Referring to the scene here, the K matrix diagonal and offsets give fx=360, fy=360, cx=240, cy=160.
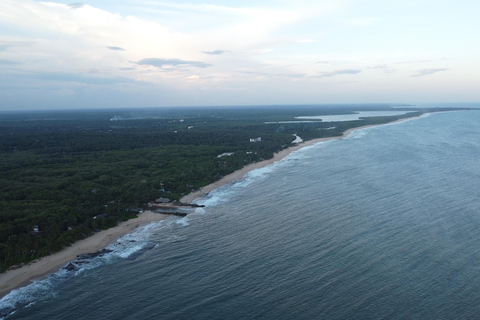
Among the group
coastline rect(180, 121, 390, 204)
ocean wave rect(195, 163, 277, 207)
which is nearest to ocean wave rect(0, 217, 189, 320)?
ocean wave rect(195, 163, 277, 207)

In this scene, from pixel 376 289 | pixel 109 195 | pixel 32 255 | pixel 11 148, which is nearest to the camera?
pixel 376 289

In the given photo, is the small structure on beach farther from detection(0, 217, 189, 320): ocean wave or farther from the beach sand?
detection(0, 217, 189, 320): ocean wave

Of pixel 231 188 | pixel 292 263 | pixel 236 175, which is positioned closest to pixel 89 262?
pixel 292 263

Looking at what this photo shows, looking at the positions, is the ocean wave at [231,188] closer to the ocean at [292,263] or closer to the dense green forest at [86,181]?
the ocean at [292,263]

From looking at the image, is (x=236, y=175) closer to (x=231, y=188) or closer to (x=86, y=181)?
(x=231, y=188)

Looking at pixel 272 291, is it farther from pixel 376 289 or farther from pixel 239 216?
pixel 239 216

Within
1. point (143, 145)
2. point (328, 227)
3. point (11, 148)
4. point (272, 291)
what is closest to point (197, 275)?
point (272, 291)
